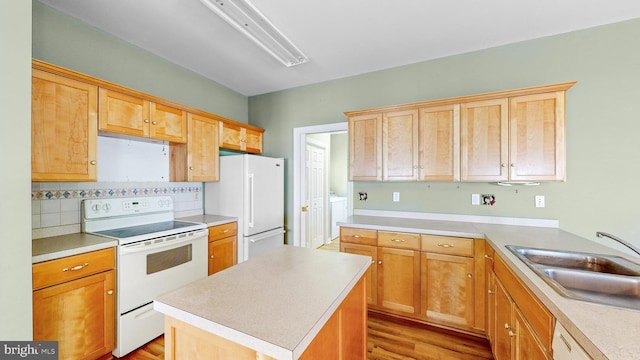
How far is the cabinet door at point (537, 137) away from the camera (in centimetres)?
200

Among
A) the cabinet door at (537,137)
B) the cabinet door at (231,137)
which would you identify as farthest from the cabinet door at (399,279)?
the cabinet door at (231,137)

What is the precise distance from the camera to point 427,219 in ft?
8.89

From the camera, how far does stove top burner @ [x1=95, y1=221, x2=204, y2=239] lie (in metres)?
2.01

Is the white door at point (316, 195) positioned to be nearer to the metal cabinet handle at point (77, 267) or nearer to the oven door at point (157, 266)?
the oven door at point (157, 266)

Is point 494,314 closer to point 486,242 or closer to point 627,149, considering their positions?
point 486,242

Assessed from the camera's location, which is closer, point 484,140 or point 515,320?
point 515,320

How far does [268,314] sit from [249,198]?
2.14m

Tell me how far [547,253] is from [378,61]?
2.38m

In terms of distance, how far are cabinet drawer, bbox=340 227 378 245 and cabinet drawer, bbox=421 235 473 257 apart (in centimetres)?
47

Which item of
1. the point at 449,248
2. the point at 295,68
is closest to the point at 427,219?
the point at 449,248

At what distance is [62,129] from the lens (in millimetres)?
1752

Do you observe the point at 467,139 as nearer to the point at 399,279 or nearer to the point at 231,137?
the point at 399,279

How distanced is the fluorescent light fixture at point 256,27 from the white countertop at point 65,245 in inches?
74.0

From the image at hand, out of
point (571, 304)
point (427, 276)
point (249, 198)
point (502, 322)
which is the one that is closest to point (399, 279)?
point (427, 276)
